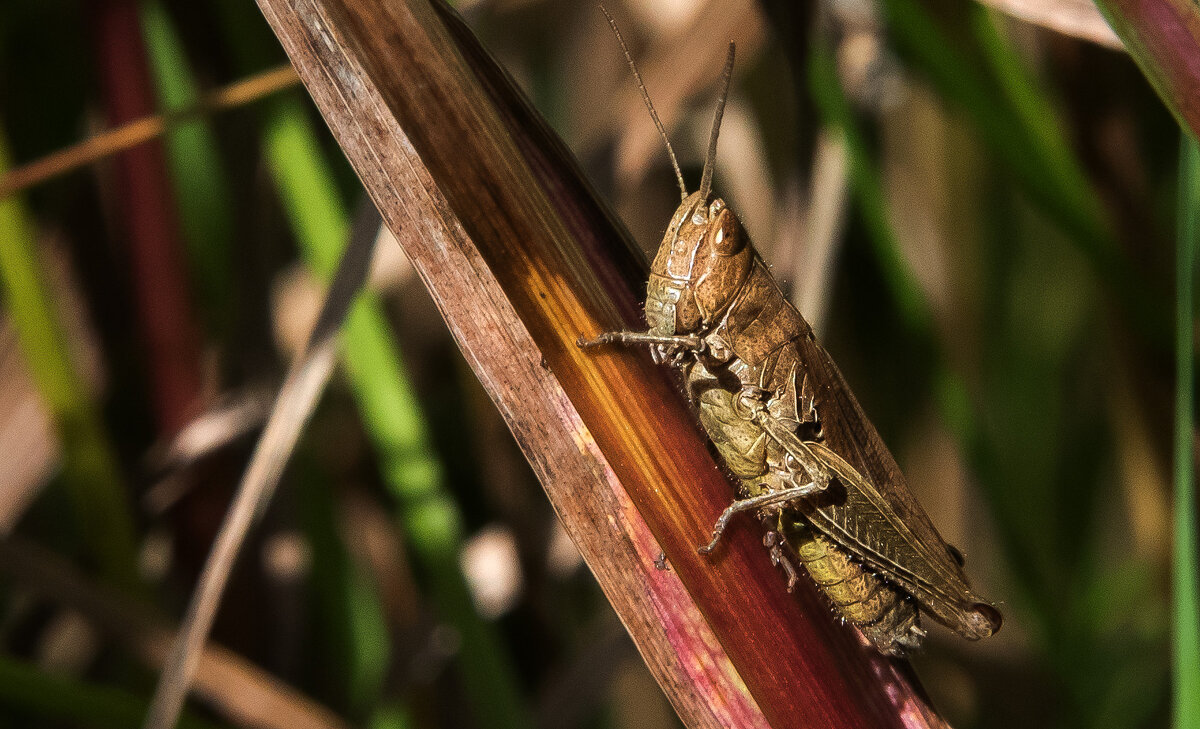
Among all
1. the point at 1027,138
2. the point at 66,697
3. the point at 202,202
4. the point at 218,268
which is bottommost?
the point at 66,697

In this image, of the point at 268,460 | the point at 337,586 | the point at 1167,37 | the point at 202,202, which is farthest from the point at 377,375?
the point at 1167,37

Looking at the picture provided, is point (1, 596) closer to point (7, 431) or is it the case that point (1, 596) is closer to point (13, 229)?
point (7, 431)

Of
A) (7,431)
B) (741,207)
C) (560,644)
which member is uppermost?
(741,207)

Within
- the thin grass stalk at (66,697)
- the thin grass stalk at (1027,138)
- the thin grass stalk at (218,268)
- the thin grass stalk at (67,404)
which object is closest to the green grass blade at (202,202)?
the thin grass stalk at (218,268)

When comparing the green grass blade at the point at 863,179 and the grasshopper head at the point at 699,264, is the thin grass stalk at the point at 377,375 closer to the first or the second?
the grasshopper head at the point at 699,264

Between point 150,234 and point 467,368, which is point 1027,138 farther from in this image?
point 150,234

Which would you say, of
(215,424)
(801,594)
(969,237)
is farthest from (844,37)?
(215,424)

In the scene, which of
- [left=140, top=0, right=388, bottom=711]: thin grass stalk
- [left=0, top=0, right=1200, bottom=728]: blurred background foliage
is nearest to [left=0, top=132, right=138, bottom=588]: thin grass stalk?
[left=0, top=0, right=1200, bottom=728]: blurred background foliage
